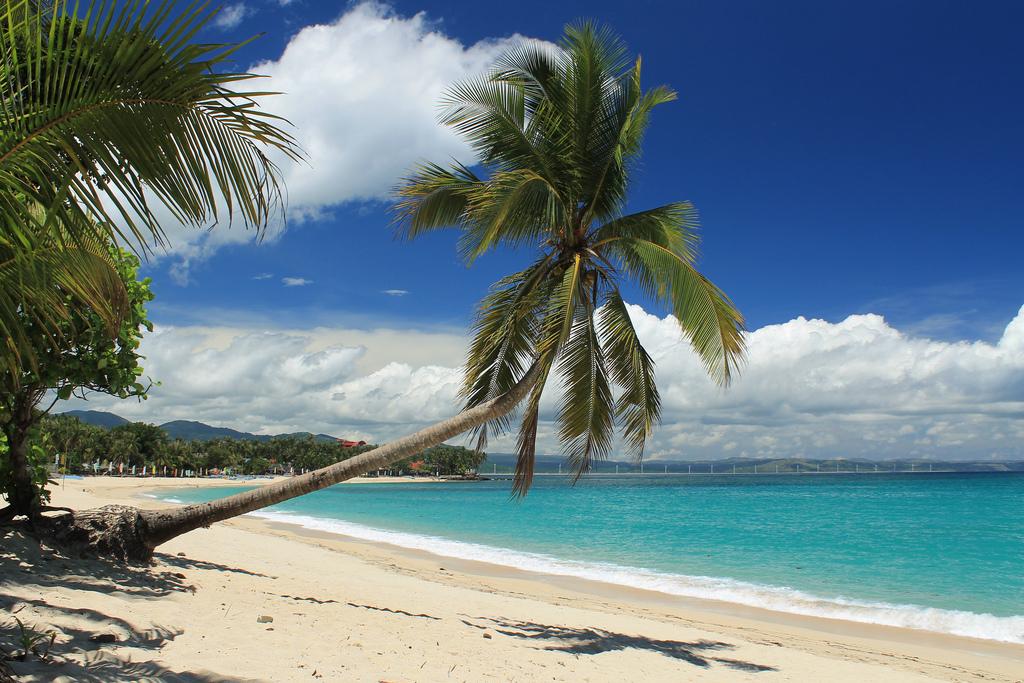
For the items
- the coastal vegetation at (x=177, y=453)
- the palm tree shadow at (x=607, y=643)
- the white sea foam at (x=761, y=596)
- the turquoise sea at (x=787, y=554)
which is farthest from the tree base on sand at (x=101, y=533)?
the coastal vegetation at (x=177, y=453)

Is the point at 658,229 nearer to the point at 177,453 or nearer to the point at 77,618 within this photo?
the point at 77,618

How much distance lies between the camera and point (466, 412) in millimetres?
7938

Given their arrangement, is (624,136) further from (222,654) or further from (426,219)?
(222,654)

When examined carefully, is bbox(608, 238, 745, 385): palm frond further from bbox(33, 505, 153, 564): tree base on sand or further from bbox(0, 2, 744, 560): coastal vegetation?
bbox(33, 505, 153, 564): tree base on sand

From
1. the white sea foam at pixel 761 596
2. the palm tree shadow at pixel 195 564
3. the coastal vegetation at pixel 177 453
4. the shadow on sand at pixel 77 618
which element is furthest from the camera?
the coastal vegetation at pixel 177 453

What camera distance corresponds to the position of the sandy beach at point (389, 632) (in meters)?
4.79

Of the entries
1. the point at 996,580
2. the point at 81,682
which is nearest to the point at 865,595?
the point at 996,580

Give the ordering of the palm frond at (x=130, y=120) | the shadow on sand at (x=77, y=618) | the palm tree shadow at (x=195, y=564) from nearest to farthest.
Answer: the palm frond at (x=130, y=120) → the shadow on sand at (x=77, y=618) → the palm tree shadow at (x=195, y=564)

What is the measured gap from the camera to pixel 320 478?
284 inches

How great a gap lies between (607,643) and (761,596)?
688 centimetres

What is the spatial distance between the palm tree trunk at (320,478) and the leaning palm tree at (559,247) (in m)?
0.02

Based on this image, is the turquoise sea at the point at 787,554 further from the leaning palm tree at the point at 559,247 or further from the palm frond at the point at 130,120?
the palm frond at the point at 130,120

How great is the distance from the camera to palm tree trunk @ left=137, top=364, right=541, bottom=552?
7219 mm

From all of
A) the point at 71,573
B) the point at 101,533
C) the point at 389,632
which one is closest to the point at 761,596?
the point at 389,632
